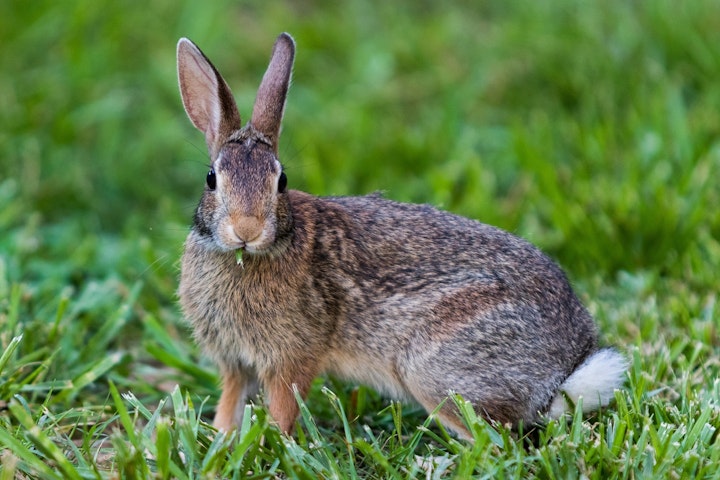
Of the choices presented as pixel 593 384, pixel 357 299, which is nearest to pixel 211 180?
pixel 357 299

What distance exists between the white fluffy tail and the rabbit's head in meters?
1.37

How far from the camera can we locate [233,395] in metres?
4.73

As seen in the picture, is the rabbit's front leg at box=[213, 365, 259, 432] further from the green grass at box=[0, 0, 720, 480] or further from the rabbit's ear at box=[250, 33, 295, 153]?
the rabbit's ear at box=[250, 33, 295, 153]

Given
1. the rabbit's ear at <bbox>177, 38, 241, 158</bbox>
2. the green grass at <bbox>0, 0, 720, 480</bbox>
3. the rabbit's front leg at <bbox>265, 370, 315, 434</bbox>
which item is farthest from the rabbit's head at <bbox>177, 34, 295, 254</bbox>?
the green grass at <bbox>0, 0, 720, 480</bbox>

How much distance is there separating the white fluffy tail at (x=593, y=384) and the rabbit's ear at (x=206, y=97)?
1.83 m

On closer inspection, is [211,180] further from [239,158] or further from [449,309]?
[449,309]

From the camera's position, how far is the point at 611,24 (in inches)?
332

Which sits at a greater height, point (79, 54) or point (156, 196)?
point (79, 54)

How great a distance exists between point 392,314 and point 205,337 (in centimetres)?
86

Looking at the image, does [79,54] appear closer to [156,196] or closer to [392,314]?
[156,196]

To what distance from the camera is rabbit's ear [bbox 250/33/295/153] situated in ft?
14.8

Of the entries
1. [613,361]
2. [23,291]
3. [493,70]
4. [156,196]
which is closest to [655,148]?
[493,70]

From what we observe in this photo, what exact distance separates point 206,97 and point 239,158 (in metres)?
0.47

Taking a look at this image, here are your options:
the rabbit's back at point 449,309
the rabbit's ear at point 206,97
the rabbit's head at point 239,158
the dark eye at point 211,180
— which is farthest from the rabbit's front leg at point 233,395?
the rabbit's ear at point 206,97
